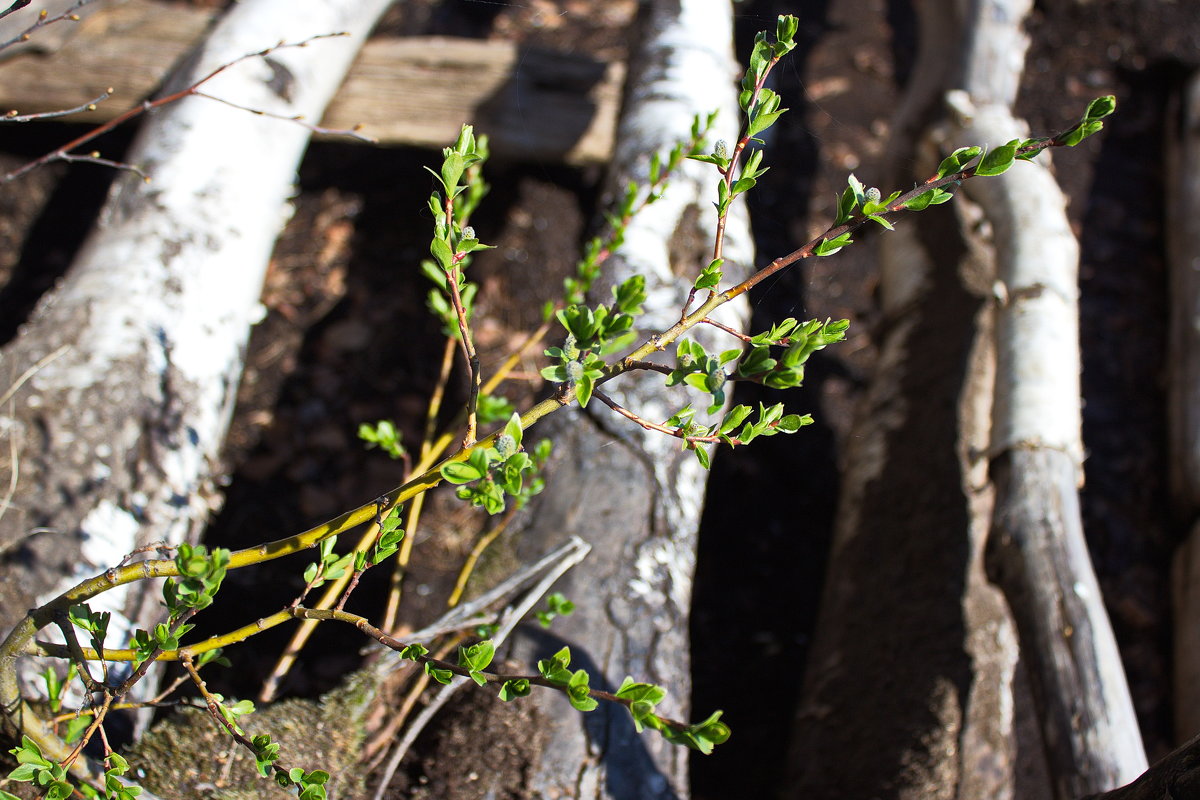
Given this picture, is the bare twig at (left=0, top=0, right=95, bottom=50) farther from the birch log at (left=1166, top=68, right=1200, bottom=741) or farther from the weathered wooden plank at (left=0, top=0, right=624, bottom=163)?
the birch log at (left=1166, top=68, right=1200, bottom=741)

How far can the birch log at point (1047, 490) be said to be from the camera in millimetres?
1847

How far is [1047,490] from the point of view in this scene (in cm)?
217

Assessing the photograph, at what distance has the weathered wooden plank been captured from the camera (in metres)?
3.10

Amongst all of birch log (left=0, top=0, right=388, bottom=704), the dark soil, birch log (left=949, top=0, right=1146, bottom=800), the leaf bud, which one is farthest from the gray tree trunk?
birch log (left=0, top=0, right=388, bottom=704)

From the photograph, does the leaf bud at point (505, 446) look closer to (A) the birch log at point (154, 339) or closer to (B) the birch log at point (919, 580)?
(A) the birch log at point (154, 339)

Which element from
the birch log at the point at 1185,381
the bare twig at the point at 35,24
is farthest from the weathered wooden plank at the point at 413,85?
the birch log at the point at 1185,381

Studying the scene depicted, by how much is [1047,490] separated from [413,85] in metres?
2.60

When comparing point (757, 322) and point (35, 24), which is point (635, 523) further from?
point (757, 322)

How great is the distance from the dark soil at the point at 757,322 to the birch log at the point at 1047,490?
600 mm

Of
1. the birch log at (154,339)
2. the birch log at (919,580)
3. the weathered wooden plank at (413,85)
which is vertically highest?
the weathered wooden plank at (413,85)

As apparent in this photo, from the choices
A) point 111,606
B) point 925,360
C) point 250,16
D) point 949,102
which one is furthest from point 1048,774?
point 250,16

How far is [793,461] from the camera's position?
2.96m

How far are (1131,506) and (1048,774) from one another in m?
1.59

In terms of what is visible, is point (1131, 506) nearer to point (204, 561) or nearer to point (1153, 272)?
point (1153, 272)
